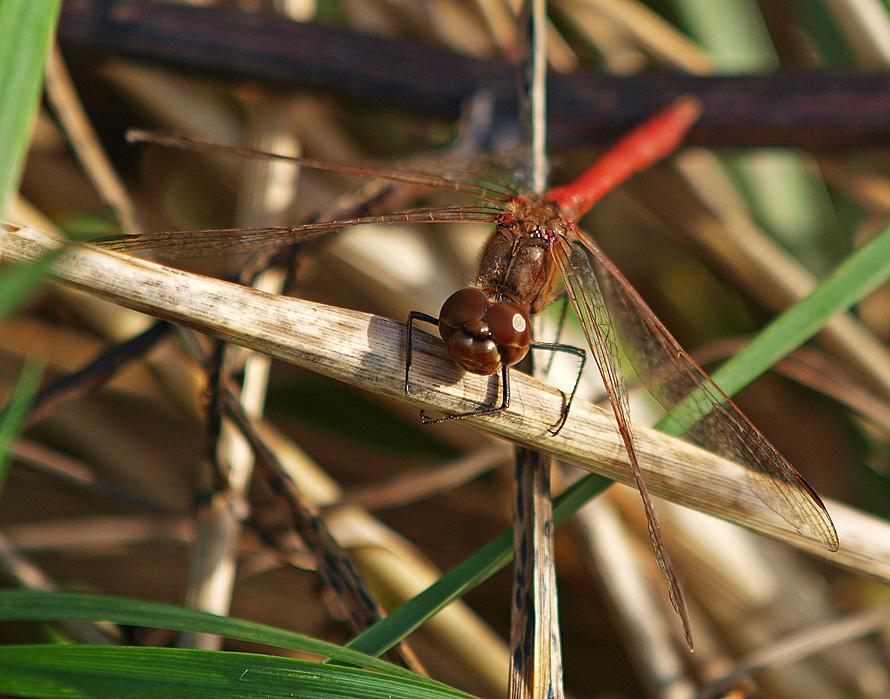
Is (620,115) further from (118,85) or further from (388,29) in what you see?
(118,85)

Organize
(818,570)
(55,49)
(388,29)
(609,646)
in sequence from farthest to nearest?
(388,29)
(818,570)
(609,646)
(55,49)

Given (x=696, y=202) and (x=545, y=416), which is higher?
(x=696, y=202)

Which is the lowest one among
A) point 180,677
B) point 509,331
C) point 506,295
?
point 180,677

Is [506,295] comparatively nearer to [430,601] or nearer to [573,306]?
[573,306]

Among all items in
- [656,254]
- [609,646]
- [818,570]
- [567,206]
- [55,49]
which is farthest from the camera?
[656,254]

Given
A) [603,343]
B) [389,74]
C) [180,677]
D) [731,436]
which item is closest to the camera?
[180,677]

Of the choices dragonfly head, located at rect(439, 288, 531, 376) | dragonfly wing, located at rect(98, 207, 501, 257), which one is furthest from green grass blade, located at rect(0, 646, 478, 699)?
dragonfly wing, located at rect(98, 207, 501, 257)

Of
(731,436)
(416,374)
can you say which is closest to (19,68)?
(416,374)

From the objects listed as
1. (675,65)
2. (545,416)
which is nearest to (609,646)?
(545,416)
